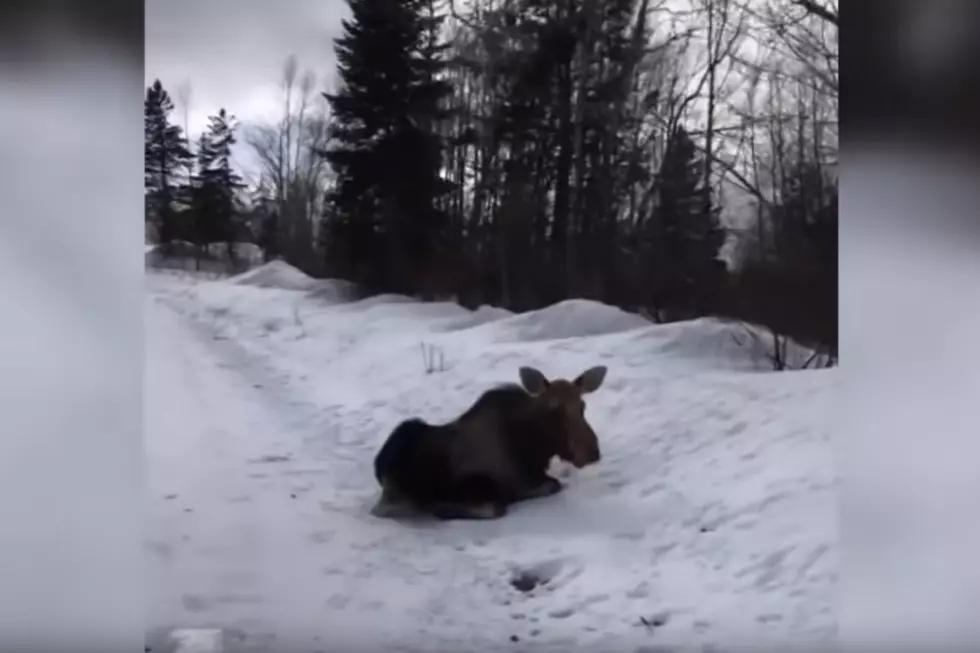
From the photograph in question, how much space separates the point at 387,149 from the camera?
1.83m

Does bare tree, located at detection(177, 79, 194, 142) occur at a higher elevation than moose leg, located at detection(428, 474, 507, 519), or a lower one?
higher

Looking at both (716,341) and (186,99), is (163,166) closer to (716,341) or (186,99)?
(186,99)

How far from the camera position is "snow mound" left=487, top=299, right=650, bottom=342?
1810mm

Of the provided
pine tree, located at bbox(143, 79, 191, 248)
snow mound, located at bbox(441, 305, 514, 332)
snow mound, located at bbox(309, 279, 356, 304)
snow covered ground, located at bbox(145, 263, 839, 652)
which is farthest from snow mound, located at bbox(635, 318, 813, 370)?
pine tree, located at bbox(143, 79, 191, 248)

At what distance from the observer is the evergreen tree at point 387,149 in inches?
71.6

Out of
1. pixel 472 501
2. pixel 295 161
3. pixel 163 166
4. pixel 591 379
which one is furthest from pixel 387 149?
pixel 472 501

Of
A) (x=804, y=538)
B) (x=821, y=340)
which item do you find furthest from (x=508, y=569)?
(x=821, y=340)

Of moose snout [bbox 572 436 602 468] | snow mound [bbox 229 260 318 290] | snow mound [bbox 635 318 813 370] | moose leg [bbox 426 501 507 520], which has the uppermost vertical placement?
snow mound [bbox 229 260 318 290]

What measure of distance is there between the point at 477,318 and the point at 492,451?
0.25 meters

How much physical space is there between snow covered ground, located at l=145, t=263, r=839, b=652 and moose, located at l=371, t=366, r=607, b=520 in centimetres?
2

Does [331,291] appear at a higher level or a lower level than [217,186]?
lower

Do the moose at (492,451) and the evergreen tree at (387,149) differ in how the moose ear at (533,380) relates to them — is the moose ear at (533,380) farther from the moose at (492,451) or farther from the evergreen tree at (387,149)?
the evergreen tree at (387,149)

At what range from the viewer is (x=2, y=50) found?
1823 mm

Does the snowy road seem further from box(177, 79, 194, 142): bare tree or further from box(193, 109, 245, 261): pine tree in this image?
box(177, 79, 194, 142): bare tree
